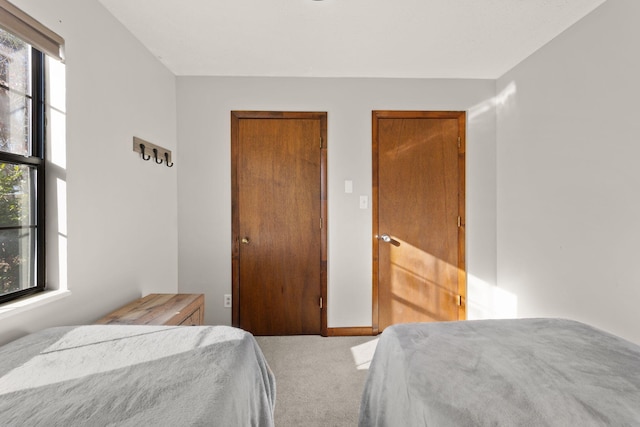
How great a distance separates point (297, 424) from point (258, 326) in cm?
115

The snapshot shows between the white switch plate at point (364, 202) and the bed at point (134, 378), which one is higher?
the white switch plate at point (364, 202)

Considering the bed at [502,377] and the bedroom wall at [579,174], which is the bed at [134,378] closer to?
the bed at [502,377]

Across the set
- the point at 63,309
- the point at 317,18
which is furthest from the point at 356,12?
the point at 63,309

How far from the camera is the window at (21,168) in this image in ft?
4.43

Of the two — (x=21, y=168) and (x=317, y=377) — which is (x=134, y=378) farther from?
(x=317, y=377)

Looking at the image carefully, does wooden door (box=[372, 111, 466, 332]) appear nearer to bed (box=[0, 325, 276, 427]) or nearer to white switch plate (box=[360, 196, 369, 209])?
white switch plate (box=[360, 196, 369, 209])

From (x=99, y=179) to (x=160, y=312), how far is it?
0.85m

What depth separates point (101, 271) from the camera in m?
1.78

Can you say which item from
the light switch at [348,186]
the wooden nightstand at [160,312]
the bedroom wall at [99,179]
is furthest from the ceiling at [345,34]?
the wooden nightstand at [160,312]

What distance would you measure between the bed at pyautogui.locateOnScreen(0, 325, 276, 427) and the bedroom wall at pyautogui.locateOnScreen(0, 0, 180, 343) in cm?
39

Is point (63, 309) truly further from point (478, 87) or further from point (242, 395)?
point (478, 87)

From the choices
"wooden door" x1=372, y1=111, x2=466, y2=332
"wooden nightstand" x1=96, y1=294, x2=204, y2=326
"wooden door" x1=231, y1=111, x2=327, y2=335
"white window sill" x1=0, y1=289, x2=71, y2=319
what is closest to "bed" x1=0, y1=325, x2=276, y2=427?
"white window sill" x1=0, y1=289, x2=71, y2=319

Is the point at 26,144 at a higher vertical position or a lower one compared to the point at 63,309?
higher

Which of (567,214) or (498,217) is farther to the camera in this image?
(498,217)
